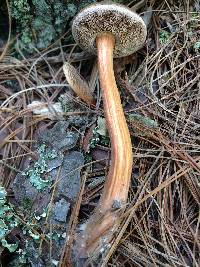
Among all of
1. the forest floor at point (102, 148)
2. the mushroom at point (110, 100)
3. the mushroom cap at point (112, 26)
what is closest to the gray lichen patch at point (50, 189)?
the forest floor at point (102, 148)

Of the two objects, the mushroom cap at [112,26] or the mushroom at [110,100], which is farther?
the mushroom cap at [112,26]

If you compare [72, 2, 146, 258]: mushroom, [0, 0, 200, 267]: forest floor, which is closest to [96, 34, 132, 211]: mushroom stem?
[72, 2, 146, 258]: mushroom

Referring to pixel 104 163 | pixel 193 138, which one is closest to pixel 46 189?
pixel 104 163

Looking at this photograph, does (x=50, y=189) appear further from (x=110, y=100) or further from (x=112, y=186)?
(x=110, y=100)

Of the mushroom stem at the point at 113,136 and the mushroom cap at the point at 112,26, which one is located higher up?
the mushroom cap at the point at 112,26

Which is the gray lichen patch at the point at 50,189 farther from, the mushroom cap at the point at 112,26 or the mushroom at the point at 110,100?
the mushroom cap at the point at 112,26

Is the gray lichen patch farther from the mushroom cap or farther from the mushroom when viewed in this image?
the mushroom cap

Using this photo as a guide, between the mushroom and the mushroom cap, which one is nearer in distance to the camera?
the mushroom

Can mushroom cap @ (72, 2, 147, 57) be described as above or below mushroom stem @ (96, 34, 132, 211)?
above
